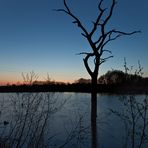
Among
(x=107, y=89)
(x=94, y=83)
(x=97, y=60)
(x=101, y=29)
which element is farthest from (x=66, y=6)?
(x=107, y=89)

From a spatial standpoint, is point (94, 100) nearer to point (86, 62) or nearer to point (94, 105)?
point (94, 105)

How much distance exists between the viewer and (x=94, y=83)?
4.96 meters

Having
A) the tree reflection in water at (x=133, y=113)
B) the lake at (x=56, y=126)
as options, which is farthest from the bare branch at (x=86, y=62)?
the tree reflection in water at (x=133, y=113)

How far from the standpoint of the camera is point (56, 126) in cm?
1524

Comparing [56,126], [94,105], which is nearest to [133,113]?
[94,105]

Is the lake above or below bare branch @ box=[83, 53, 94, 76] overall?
below

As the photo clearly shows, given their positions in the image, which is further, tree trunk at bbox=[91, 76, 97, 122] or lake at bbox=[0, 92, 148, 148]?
tree trunk at bbox=[91, 76, 97, 122]

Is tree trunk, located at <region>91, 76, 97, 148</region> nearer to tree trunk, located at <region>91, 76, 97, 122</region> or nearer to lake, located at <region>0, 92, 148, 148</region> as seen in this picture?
tree trunk, located at <region>91, 76, 97, 122</region>

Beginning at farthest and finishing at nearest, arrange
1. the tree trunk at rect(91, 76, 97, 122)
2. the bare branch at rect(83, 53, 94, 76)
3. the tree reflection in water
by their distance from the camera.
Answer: the bare branch at rect(83, 53, 94, 76), the tree trunk at rect(91, 76, 97, 122), the tree reflection in water

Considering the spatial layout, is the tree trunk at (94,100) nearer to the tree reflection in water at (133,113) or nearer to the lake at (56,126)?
the lake at (56,126)

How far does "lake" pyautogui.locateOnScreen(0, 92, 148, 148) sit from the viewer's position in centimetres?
387

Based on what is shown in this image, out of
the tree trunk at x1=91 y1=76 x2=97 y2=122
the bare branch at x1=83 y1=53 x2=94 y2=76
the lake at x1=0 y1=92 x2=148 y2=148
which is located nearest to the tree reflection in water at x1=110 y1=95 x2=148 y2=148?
the lake at x1=0 y1=92 x2=148 y2=148

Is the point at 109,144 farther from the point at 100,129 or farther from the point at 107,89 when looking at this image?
the point at 107,89

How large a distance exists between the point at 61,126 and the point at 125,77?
1164 cm
